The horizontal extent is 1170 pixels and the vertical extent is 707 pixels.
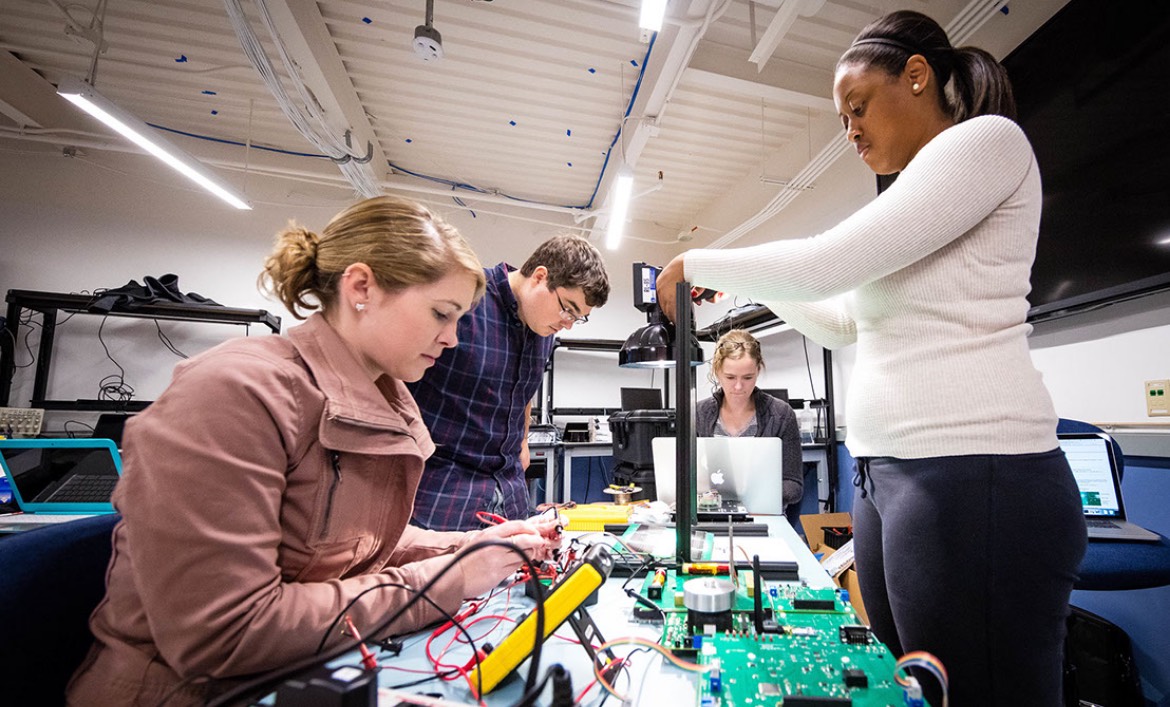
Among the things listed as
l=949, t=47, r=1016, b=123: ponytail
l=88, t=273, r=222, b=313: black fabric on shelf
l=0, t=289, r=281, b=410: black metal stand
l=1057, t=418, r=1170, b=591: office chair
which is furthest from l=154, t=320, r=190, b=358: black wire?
l=1057, t=418, r=1170, b=591: office chair

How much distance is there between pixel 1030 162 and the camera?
2.12 ft

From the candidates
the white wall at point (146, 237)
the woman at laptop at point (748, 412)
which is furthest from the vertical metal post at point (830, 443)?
the woman at laptop at point (748, 412)

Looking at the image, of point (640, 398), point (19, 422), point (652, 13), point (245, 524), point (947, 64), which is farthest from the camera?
point (640, 398)

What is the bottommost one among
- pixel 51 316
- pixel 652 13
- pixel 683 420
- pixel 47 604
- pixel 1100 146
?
pixel 47 604

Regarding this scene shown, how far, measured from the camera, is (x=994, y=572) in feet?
1.86

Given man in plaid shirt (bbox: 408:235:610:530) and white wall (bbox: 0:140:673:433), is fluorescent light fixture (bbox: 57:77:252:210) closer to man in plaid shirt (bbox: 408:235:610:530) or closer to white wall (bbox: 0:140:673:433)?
white wall (bbox: 0:140:673:433)

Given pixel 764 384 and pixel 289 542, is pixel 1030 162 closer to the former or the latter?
pixel 289 542

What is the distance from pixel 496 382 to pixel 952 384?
3.64 ft

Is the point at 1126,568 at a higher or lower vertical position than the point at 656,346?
lower

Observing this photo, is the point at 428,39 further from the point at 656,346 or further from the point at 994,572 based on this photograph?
the point at 994,572

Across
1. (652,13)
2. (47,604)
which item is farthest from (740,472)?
(652,13)

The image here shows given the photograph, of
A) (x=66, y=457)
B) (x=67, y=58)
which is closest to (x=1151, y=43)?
(x=66, y=457)

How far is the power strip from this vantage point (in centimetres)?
321

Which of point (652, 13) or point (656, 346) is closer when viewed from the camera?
point (656, 346)
